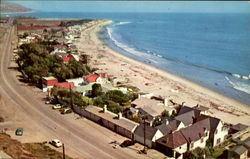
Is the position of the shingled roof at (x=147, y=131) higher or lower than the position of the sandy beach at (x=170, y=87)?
higher

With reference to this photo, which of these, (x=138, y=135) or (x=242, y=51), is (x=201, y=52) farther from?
(x=138, y=135)

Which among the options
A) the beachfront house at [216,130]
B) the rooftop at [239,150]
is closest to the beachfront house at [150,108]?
the beachfront house at [216,130]

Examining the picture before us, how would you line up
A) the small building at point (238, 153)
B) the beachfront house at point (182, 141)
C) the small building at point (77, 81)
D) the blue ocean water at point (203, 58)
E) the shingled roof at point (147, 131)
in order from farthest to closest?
the blue ocean water at point (203, 58) < the small building at point (77, 81) < the shingled roof at point (147, 131) < the beachfront house at point (182, 141) < the small building at point (238, 153)

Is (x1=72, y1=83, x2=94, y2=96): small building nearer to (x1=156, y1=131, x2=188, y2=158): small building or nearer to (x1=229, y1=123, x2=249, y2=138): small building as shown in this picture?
(x1=156, y1=131, x2=188, y2=158): small building

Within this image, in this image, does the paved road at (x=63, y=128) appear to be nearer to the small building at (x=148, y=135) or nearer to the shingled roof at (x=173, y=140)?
the small building at (x=148, y=135)

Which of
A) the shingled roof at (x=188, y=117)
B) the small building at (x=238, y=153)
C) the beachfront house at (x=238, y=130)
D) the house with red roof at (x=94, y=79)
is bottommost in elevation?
the beachfront house at (x=238, y=130)

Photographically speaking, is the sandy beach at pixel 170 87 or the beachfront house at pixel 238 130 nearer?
the beachfront house at pixel 238 130

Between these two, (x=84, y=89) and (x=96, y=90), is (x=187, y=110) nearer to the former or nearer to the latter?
(x=96, y=90)
